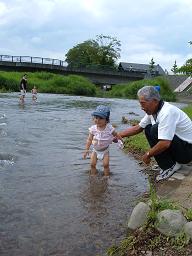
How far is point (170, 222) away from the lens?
4.64m

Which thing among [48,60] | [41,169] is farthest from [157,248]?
[48,60]

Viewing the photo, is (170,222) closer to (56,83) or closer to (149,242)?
(149,242)

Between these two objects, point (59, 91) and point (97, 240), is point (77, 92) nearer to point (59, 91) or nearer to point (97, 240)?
point (59, 91)

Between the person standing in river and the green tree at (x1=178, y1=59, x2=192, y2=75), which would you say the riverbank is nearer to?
the person standing in river

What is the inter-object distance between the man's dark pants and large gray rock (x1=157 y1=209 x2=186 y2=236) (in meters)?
2.06

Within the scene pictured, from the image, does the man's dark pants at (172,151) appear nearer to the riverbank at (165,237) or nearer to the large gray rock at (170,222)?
the riverbank at (165,237)

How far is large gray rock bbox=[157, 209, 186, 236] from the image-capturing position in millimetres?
4602

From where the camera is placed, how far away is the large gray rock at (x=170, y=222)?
4.60 meters

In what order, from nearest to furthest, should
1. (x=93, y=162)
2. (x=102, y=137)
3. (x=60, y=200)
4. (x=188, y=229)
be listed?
(x=188, y=229), (x=60, y=200), (x=102, y=137), (x=93, y=162)

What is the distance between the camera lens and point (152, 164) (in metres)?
8.85

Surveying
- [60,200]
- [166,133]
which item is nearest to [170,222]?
[166,133]

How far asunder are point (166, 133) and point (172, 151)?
566mm

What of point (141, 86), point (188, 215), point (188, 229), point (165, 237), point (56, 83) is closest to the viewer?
point (188, 229)

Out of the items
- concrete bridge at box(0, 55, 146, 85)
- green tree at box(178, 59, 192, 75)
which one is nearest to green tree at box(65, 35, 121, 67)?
concrete bridge at box(0, 55, 146, 85)
